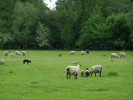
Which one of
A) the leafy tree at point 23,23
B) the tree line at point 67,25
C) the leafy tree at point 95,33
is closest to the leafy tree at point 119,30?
the tree line at point 67,25

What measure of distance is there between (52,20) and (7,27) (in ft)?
58.7

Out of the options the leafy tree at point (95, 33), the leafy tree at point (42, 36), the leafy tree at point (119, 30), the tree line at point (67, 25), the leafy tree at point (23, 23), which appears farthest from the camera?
the leafy tree at point (23, 23)

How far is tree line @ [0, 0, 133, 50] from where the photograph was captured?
86.2 meters

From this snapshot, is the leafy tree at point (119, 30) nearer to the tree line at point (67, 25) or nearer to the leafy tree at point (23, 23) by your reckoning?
the tree line at point (67, 25)

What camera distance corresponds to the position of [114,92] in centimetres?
1636

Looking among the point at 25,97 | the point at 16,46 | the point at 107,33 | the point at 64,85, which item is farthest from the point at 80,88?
the point at 16,46

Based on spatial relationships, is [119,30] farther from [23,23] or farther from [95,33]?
[23,23]

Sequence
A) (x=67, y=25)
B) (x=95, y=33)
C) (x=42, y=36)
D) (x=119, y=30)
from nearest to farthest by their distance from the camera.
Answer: (x=119, y=30), (x=95, y=33), (x=42, y=36), (x=67, y=25)

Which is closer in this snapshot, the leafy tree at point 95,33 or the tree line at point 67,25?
the leafy tree at point 95,33

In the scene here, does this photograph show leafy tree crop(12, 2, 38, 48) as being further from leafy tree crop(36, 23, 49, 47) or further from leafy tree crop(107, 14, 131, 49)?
leafy tree crop(107, 14, 131, 49)

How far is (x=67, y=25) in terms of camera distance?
94.6 meters

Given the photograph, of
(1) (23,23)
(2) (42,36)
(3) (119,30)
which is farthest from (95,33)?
(1) (23,23)

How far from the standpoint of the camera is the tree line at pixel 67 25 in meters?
86.2

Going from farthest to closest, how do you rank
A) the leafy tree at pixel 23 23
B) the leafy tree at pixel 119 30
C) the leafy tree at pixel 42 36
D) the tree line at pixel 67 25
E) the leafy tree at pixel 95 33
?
the leafy tree at pixel 23 23 < the leafy tree at pixel 42 36 < the tree line at pixel 67 25 < the leafy tree at pixel 95 33 < the leafy tree at pixel 119 30
